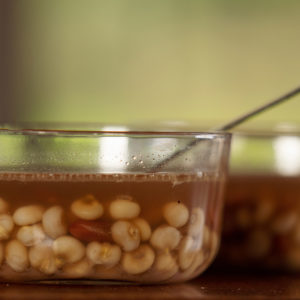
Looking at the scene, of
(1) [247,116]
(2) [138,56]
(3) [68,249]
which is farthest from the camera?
(2) [138,56]

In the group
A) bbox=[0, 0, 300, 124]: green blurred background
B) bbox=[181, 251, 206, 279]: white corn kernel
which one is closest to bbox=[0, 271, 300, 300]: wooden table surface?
bbox=[181, 251, 206, 279]: white corn kernel

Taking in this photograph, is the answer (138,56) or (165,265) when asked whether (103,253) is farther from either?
(138,56)

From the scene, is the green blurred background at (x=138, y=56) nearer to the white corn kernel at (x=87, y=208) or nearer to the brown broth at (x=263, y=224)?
the brown broth at (x=263, y=224)

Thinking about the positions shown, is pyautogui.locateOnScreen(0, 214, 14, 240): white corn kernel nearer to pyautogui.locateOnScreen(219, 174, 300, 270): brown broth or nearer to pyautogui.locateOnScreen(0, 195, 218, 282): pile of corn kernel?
pyautogui.locateOnScreen(0, 195, 218, 282): pile of corn kernel

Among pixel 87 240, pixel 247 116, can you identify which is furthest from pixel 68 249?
pixel 247 116

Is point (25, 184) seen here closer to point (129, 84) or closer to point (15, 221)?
point (15, 221)

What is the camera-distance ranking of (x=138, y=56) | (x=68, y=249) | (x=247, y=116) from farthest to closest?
(x=138, y=56)
(x=247, y=116)
(x=68, y=249)
